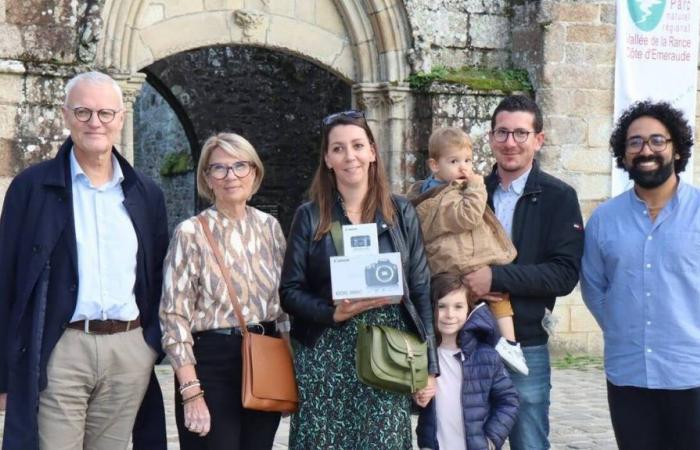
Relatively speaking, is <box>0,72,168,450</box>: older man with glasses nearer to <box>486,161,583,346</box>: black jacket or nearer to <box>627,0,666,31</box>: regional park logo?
<box>486,161,583,346</box>: black jacket

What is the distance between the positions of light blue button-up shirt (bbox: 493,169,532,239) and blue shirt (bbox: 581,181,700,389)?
40 centimetres

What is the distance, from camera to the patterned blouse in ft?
13.6

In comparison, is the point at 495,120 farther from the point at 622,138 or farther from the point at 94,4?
the point at 94,4

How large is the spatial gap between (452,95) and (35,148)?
3.52 meters

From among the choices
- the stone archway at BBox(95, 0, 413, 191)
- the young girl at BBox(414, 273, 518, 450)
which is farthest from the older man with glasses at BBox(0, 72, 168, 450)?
the stone archway at BBox(95, 0, 413, 191)

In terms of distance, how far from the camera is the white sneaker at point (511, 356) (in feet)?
14.4

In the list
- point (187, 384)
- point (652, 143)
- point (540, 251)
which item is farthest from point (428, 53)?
point (187, 384)

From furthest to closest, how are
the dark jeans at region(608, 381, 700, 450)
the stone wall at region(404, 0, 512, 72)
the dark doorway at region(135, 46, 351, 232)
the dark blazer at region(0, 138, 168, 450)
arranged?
the dark doorway at region(135, 46, 351, 232) → the stone wall at region(404, 0, 512, 72) → the dark jeans at region(608, 381, 700, 450) → the dark blazer at region(0, 138, 168, 450)

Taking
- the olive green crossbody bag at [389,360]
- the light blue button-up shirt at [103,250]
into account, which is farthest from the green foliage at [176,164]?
the olive green crossbody bag at [389,360]

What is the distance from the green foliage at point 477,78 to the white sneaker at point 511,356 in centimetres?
559

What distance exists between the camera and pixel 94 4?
8.68 m

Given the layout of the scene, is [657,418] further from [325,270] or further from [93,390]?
[93,390]

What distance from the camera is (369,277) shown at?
13.1ft

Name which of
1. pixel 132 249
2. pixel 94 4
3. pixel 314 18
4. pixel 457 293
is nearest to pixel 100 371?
pixel 132 249
